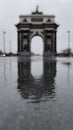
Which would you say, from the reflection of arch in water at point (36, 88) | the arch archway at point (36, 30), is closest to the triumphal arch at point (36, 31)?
the arch archway at point (36, 30)

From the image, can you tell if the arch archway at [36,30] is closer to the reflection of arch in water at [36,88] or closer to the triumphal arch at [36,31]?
the triumphal arch at [36,31]

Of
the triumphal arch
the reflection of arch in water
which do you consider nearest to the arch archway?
the triumphal arch

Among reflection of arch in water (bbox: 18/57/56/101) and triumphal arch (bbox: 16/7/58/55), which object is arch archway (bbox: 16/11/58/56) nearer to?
triumphal arch (bbox: 16/7/58/55)

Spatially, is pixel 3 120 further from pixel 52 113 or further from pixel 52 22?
pixel 52 22

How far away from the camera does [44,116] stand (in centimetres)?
580

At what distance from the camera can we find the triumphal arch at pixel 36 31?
12075 centimetres

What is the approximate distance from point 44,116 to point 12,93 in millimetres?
3312

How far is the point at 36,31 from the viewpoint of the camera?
122125 mm

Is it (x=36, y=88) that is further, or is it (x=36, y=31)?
(x=36, y=31)

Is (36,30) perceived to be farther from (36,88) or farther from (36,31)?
(36,88)

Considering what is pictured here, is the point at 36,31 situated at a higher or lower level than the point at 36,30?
lower

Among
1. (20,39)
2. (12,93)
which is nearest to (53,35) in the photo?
(20,39)

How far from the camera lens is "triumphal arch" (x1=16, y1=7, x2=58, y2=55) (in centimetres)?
12075

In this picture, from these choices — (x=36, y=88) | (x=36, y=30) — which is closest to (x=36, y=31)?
(x=36, y=30)
